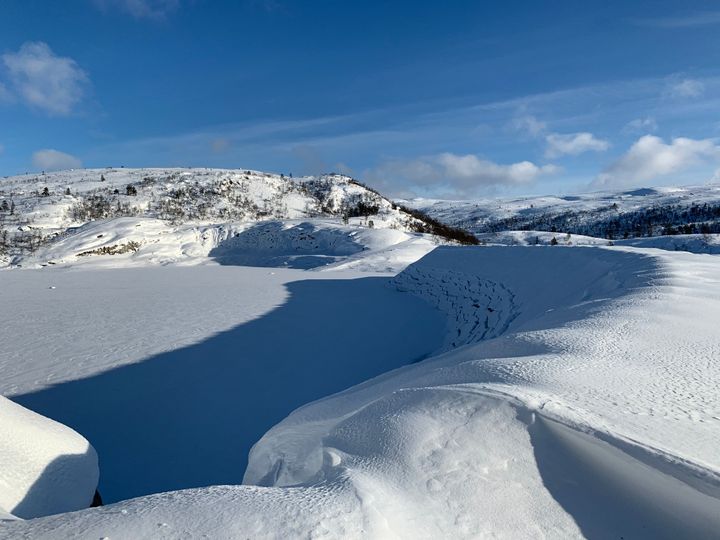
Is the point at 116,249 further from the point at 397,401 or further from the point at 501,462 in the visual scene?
the point at 501,462

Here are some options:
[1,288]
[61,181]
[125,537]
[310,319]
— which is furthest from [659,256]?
[61,181]

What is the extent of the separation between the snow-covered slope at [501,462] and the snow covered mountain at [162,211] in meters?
21.4

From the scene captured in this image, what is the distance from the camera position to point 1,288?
12.9 metres

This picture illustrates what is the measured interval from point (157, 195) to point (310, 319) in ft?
88.1

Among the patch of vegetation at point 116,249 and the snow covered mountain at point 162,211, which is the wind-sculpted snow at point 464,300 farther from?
the patch of vegetation at point 116,249

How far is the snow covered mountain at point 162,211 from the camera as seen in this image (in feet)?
70.9

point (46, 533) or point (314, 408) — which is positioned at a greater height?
point (46, 533)

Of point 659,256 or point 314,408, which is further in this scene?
point 659,256

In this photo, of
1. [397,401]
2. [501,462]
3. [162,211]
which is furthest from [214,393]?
[162,211]

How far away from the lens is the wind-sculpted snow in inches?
312

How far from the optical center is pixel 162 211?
29328 millimetres

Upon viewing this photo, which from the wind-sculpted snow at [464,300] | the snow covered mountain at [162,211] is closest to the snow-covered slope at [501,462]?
the wind-sculpted snow at [464,300]

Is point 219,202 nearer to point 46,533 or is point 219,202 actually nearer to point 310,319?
point 310,319

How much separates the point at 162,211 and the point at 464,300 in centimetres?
2527
